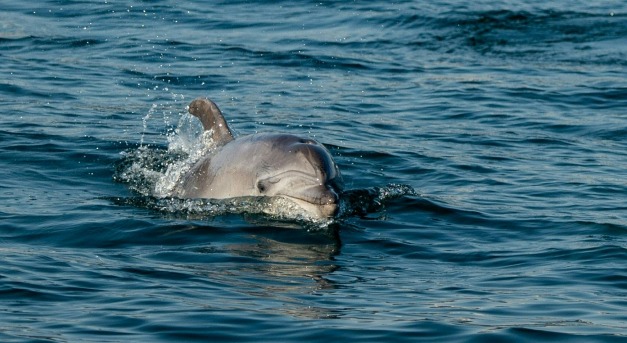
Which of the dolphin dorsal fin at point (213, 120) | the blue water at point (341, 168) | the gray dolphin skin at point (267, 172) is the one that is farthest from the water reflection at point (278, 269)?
the dolphin dorsal fin at point (213, 120)

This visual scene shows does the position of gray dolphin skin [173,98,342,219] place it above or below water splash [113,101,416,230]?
above

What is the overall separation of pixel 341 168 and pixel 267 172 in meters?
4.25

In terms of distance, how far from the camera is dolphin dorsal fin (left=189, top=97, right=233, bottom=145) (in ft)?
49.7

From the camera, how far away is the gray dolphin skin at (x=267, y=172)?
13.1 m

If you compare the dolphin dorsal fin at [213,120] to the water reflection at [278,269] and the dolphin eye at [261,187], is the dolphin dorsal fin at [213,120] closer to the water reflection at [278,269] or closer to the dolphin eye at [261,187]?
the dolphin eye at [261,187]

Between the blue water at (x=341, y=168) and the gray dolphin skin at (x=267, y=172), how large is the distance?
1.25 ft

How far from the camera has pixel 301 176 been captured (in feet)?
43.4

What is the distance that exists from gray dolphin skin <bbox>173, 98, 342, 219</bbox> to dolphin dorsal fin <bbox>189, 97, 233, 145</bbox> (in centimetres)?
1

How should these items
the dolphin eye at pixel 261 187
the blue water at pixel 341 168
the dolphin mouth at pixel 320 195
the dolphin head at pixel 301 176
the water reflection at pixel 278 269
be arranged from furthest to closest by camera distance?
the dolphin eye at pixel 261 187
the dolphin head at pixel 301 176
the dolphin mouth at pixel 320 195
the water reflection at pixel 278 269
the blue water at pixel 341 168

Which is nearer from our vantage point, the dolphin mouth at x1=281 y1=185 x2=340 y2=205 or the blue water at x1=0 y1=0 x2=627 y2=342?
the blue water at x1=0 y1=0 x2=627 y2=342

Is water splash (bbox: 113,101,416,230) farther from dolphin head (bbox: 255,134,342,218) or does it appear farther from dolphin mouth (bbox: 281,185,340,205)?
dolphin mouth (bbox: 281,185,340,205)

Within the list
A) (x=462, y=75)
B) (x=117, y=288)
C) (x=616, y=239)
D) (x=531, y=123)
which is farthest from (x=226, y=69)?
(x=117, y=288)

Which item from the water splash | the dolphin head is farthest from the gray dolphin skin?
the water splash

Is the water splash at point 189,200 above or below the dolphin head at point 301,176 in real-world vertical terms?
below
